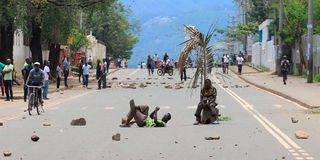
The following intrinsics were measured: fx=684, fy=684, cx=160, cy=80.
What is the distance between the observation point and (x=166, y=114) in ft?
60.8

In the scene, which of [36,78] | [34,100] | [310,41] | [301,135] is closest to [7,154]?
[301,135]

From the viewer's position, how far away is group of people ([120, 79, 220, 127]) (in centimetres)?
1777

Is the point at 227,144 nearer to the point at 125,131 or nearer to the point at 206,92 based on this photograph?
the point at 125,131

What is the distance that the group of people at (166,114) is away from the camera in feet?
58.3

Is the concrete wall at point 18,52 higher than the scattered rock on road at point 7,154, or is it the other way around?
the concrete wall at point 18,52

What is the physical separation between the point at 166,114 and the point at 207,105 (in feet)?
3.74

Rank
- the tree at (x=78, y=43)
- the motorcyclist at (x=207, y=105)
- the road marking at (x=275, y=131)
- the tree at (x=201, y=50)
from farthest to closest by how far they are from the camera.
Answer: the tree at (x=78, y=43), the tree at (x=201, y=50), the motorcyclist at (x=207, y=105), the road marking at (x=275, y=131)

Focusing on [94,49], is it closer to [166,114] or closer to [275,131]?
[166,114]

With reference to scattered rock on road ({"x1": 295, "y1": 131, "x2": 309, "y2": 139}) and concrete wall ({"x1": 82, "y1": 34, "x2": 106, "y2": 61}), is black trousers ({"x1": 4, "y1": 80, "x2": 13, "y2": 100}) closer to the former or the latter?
scattered rock on road ({"x1": 295, "y1": 131, "x2": 309, "y2": 139})

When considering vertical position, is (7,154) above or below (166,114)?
below

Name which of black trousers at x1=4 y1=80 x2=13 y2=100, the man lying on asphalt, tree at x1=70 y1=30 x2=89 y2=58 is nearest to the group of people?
the man lying on asphalt

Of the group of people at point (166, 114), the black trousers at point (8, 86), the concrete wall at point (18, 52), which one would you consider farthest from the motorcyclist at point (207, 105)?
the concrete wall at point (18, 52)

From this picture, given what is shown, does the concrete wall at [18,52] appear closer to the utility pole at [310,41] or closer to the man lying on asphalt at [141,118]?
the utility pole at [310,41]

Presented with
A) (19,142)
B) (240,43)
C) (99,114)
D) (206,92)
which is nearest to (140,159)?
(19,142)
